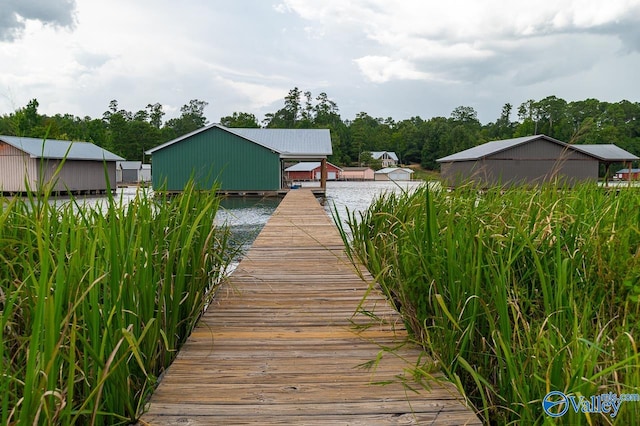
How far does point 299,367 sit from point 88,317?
0.99m

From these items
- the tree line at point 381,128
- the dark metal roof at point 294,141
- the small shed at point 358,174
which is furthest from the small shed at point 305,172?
the dark metal roof at point 294,141

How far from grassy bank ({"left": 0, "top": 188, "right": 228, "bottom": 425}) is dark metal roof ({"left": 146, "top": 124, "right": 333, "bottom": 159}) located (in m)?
22.3

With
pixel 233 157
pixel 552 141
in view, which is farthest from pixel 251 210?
pixel 552 141

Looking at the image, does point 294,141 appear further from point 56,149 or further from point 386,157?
point 386,157

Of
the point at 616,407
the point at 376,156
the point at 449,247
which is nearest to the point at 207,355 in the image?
the point at 449,247

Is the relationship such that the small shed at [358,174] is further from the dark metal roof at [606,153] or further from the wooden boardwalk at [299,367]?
the wooden boardwalk at [299,367]

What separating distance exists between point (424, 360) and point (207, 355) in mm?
1059

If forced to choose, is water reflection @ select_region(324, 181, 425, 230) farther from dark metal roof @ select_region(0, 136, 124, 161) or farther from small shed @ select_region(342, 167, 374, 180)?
small shed @ select_region(342, 167, 374, 180)

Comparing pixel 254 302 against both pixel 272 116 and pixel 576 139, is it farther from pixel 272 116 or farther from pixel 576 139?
pixel 272 116

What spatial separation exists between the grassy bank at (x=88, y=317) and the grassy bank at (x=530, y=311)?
123 centimetres

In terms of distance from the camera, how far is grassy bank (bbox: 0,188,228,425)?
4.14 feet

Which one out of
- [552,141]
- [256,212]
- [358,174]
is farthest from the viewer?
[358,174]

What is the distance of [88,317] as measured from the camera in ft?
5.17

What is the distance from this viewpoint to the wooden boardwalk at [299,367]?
1.76 meters
